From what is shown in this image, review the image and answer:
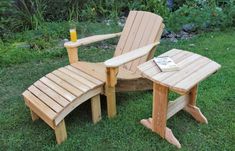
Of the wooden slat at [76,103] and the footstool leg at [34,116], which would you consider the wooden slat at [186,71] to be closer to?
the wooden slat at [76,103]

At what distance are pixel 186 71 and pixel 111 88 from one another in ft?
2.30

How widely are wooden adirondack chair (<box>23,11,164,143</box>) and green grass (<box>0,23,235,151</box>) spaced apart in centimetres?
13

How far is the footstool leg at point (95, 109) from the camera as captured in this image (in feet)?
9.07

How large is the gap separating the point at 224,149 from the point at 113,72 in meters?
1.11

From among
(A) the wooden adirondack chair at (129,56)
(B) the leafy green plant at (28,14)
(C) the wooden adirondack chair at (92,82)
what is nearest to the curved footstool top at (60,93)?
(C) the wooden adirondack chair at (92,82)

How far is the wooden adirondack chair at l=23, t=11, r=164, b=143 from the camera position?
2.56 m

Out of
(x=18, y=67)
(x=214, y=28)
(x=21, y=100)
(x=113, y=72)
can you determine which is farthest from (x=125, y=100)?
(x=214, y=28)

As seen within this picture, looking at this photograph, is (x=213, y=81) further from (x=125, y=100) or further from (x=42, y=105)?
(x=42, y=105)

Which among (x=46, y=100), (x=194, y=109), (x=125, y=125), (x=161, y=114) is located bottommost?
(x=125, y=125)

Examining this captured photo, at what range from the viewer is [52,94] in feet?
8.83

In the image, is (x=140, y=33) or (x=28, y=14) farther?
(x=28, y=14)

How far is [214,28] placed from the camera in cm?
489

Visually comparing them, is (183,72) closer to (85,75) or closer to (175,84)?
(175,84)

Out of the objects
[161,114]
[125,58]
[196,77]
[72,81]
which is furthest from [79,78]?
[196,77]
